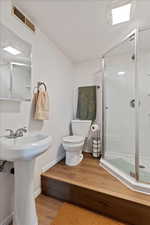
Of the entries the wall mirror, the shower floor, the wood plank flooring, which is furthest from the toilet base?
the wall mirror

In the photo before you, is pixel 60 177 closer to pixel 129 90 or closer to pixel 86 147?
pixel 86 147

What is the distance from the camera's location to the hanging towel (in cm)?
257

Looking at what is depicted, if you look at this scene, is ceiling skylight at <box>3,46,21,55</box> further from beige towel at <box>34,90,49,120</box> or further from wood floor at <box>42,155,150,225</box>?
wood floor at <box>42,155,150,225</box>

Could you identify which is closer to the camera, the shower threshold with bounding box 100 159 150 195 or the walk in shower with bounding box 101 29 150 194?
the shower threshold with bounding box 100 159 150 195

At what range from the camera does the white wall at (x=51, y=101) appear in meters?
1.16

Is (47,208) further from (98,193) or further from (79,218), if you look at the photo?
(98,193)

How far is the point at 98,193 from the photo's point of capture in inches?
51.4

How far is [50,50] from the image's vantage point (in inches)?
73.7

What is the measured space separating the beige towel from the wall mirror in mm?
134

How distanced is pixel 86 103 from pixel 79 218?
190 centimetres

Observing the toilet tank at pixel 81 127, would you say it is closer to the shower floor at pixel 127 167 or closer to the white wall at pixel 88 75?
the white wall at pixel 88 75

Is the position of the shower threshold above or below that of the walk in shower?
below

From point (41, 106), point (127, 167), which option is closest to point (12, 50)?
point (41, 106)

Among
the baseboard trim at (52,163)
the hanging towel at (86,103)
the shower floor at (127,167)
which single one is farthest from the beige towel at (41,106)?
the shower floor at (127,167)
